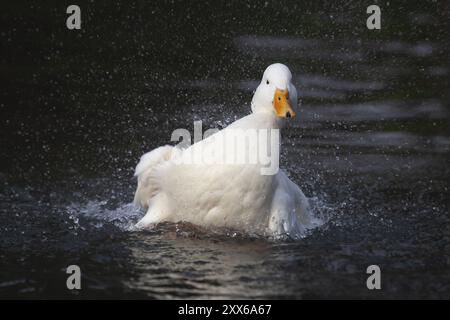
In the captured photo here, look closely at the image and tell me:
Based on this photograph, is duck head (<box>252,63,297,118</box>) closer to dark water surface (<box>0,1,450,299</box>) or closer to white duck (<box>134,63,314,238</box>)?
white duck (<box>134,63,314,238</box>)

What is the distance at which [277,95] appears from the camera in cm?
647

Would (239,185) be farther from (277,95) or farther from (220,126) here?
(220,126)

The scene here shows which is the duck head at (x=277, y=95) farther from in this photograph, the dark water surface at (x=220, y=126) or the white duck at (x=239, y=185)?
the dark water surface at (x=220, y=126)

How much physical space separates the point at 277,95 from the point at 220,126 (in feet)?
11.3

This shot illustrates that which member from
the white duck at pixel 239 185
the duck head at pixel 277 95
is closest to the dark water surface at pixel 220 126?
the white duck at pixel 239 185

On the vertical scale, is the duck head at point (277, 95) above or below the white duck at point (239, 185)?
above

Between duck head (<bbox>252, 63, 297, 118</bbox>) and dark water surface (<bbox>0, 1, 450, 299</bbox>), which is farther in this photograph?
duck head (<bbox>252, 63, 297, 118</bbox>)

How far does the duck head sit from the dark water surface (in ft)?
3.46

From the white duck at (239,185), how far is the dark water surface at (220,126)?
0.54 feet

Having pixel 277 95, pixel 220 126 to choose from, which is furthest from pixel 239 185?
pixel 220 126

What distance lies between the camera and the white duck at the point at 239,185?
6.52m

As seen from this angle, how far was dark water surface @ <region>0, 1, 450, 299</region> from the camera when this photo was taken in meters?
6.11

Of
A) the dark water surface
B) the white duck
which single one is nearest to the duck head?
the white duck

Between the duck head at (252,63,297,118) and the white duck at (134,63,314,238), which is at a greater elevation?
the duck head at (252,63,297,118)
